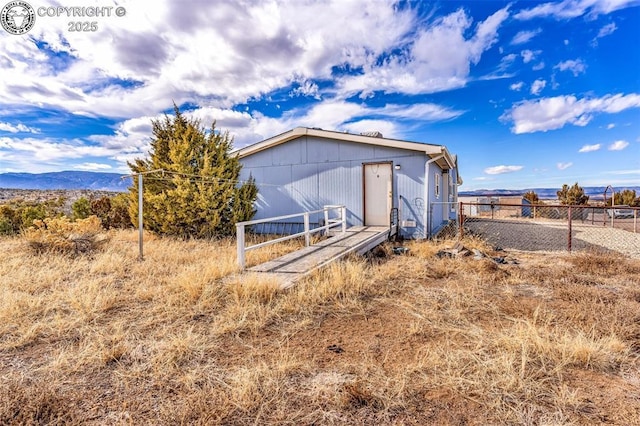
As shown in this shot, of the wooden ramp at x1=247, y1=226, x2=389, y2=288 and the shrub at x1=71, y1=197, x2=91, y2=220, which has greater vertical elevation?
the shrub at x1=71, y1=197, x2=91, y2=220

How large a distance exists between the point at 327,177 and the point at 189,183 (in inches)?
186

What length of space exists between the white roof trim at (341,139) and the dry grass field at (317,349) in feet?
15.6

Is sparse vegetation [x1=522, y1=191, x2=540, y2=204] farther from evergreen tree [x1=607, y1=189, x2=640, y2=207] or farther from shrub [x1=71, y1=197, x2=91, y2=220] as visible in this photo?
shrub [x1=71, y1=197, x2=91, y2=220]

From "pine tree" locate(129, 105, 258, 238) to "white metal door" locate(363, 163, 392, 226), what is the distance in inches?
170

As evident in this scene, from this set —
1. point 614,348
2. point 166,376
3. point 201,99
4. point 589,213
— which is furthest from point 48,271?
point 589,213

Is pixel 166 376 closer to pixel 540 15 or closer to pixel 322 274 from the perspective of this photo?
pixel 322 274

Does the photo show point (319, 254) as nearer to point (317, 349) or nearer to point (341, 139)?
point (317, 349)

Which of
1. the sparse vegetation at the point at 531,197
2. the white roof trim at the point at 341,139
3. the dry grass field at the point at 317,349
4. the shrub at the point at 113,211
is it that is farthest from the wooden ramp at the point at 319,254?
the sparse vegetation at the point at 531,197

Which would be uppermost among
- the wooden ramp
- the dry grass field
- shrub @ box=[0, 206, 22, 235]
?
shrub @ box=[0, 206, 22, 235]

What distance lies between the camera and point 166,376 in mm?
2566

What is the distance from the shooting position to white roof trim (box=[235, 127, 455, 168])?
9.16m

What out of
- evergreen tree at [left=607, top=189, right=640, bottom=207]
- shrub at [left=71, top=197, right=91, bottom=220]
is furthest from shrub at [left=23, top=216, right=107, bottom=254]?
evergreen tree at [left=607, top=189, right=640, bottom=207]

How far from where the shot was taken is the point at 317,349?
121 inches

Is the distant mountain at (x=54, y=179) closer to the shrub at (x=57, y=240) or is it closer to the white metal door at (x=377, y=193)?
the shrub at (x=57, y=240)
